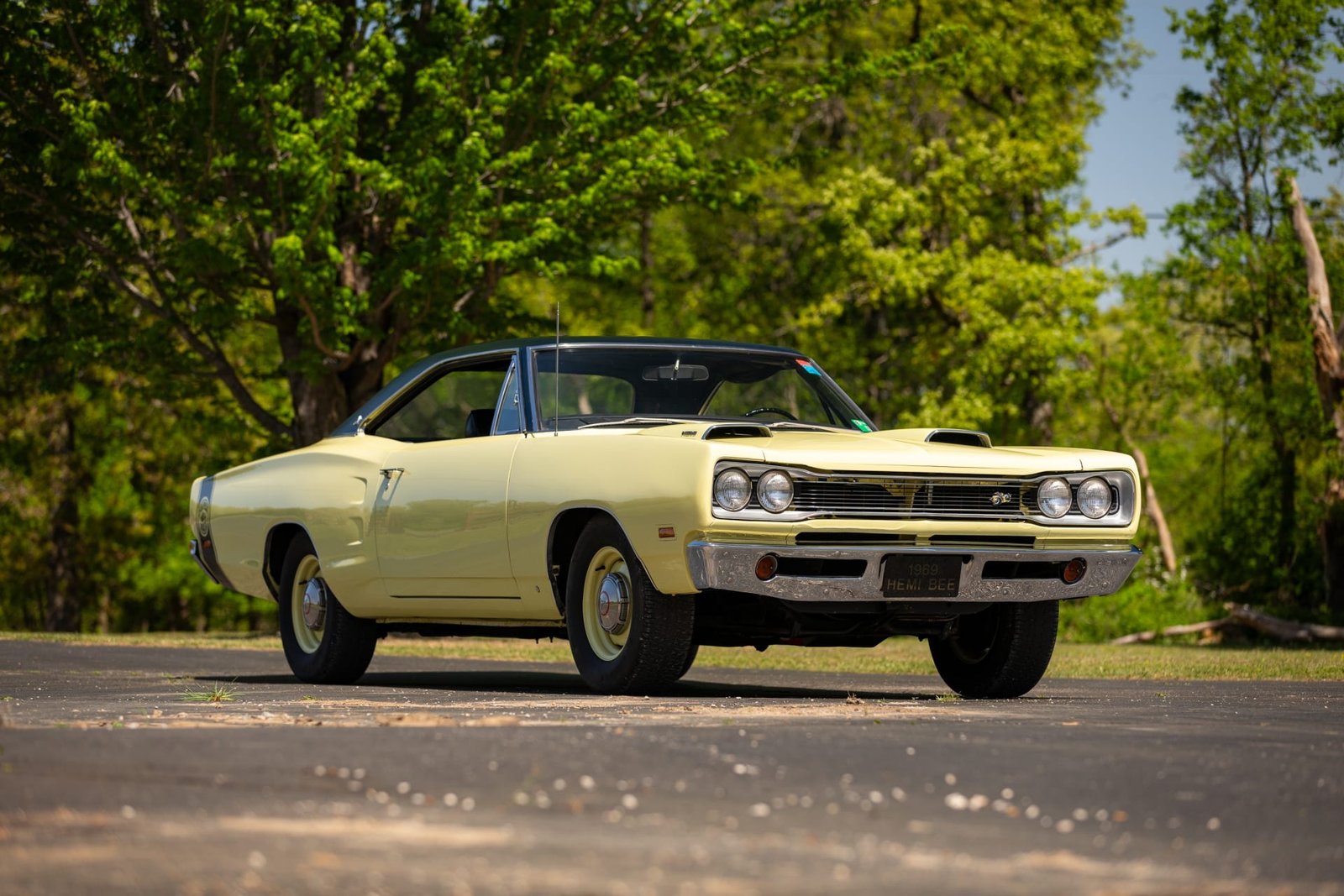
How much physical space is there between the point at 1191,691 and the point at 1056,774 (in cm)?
550

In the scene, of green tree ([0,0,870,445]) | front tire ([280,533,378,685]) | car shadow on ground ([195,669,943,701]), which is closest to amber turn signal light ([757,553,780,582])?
car shadow on ground ([195,669,943,701])

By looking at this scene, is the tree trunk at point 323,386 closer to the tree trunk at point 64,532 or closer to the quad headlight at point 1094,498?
the quad headlight at point 1094,498

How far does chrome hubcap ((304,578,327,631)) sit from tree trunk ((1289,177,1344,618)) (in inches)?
605

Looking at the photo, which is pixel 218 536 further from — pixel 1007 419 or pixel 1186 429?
pixel 1186 429

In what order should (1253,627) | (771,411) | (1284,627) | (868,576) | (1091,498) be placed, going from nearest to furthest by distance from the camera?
(868,576) → (1091,498) → (771,411) → (1284,627) → (1253,627)

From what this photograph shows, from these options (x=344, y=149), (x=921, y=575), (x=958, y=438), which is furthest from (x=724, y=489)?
(x=344, y=149)

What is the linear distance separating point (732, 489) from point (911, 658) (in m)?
8.41

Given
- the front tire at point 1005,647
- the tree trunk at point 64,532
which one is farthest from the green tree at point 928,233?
the front tire at point 1005,647

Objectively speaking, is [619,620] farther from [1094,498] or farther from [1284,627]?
[1284,627]

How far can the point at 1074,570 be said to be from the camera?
938cm

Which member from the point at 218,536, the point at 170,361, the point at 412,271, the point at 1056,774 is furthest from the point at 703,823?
the point at 170,361

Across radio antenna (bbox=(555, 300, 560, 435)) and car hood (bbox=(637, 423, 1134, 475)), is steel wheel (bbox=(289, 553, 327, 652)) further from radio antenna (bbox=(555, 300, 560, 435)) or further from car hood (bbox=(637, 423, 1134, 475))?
car hood (bbox=(637, 423, 1134, 475))

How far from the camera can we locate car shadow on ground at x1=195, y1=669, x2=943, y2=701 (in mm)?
9867

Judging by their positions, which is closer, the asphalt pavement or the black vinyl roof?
the asphalt pavement
